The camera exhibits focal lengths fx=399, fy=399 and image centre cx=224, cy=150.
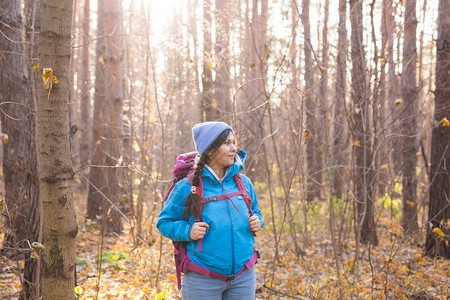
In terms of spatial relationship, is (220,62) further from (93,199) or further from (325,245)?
(93,199)

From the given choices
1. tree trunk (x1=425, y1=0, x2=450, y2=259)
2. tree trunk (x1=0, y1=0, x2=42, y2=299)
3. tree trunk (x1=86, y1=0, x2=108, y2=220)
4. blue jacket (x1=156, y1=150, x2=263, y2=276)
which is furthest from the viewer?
tree trunk (x1=86, y1=0, x2=108, y2=220)

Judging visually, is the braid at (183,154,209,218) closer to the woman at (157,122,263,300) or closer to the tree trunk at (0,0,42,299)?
the woman at (157,122,263,300)

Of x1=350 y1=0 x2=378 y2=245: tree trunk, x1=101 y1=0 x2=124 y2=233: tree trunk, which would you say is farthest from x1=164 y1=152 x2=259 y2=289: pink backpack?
x1=101 y1=0 x2=124 y2=233: tree trunk

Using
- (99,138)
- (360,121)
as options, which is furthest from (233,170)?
(99,138)

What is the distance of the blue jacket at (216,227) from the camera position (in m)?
2.19

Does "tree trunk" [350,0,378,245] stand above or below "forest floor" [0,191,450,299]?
above

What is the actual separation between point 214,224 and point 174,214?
27 centimetres

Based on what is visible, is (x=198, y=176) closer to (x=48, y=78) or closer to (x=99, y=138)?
(x=48, y=78)

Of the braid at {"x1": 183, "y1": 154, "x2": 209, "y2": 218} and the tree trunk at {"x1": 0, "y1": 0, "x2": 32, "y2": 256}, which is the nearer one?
the braid at {"x1": 183, "y1": 154, "x2": 209, "y2": 218}

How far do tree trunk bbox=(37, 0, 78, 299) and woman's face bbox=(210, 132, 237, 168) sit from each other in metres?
0.80

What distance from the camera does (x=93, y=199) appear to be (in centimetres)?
775

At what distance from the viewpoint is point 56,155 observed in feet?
6.82

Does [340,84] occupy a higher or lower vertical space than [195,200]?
higher

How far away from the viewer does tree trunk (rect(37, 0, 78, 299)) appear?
2.04 meters
